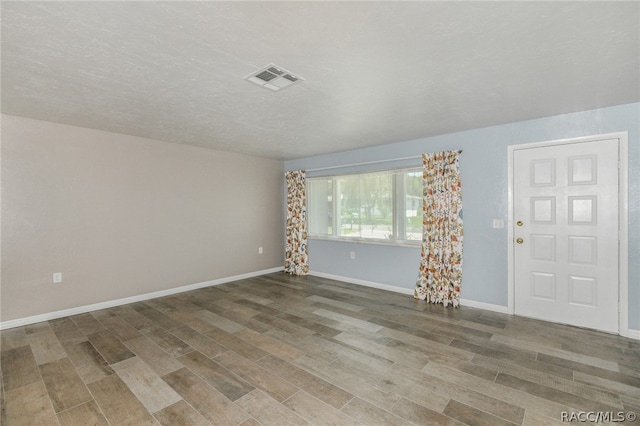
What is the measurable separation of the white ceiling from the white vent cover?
2.7 inches

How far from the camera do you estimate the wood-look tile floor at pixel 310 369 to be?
198 cm

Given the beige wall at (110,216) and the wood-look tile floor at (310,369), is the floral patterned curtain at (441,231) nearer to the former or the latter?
the wood-look tile floor at (310,369)

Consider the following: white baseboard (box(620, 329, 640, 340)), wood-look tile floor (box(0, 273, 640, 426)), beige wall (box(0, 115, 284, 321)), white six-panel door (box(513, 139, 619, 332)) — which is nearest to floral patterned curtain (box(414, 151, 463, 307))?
wood-look tile floor (box(0, 273, 640, 426))

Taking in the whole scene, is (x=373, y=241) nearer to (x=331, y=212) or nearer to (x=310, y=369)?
(x=331, y=212)

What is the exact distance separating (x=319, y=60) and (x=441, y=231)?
9.85 feet

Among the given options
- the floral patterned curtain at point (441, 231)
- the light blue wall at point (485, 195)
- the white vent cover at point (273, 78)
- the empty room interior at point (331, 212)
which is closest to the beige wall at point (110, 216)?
the empty room interior at point (331, 212)

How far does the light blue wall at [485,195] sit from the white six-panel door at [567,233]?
133mm

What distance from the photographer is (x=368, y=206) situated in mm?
5152

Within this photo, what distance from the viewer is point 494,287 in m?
3.87

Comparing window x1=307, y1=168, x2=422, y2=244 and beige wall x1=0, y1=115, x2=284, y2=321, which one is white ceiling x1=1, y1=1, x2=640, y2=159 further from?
window x1=307, y1=168, x2=422, y2=244

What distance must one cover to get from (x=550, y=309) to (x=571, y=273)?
19.2 inches

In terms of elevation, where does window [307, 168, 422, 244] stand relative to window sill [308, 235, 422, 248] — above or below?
above

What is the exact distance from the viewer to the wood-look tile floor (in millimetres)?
1976

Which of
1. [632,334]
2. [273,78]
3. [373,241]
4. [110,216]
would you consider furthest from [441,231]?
[110,216]
